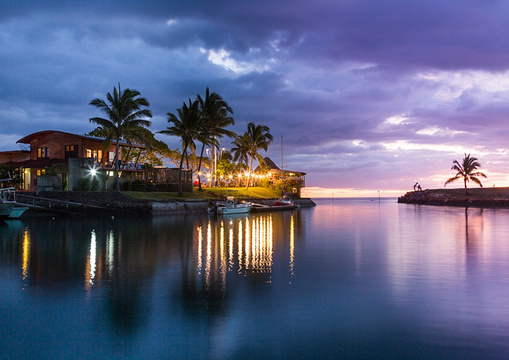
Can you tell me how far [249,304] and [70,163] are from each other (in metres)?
43.7

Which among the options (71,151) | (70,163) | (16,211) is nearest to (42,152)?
(71,151)

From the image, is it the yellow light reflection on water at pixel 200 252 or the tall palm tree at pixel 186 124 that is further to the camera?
the tall palm tree at pixel 186 124

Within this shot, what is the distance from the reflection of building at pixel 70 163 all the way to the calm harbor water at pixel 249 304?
30.1 metres

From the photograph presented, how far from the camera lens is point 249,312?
9.31m

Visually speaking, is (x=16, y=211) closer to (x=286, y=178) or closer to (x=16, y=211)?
(x=16, y=211)

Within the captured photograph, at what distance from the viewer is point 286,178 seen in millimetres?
102125

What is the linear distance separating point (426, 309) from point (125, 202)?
39091mm

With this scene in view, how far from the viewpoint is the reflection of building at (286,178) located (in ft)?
323

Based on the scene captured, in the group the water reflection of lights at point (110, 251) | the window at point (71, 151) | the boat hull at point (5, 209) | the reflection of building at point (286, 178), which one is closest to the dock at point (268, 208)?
the window at point (71, 151)

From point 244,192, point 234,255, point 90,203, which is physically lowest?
point 234,255

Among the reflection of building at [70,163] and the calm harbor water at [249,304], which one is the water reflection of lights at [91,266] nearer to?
the calm harbor water at [249,304]

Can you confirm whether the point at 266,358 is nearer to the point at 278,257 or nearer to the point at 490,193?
the point at 278,257

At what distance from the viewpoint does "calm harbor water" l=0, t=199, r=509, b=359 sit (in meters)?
7.25

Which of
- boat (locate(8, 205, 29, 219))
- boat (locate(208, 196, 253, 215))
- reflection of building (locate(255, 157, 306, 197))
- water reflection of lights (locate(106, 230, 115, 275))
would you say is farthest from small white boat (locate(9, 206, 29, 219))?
reflection of building (locate(255, 157, 306, 197))
